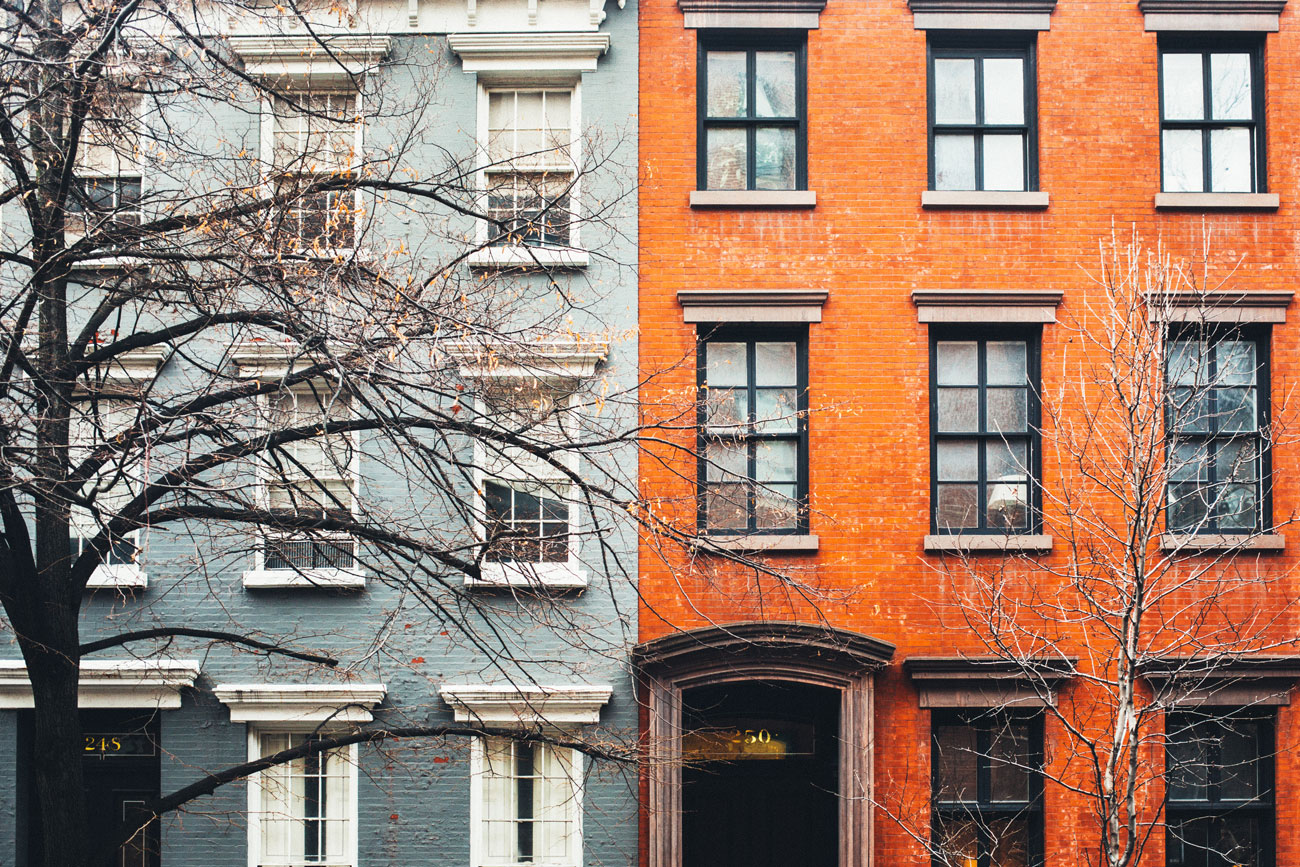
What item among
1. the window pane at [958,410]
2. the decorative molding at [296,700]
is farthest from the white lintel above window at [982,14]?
the decorative molding at [296,700]

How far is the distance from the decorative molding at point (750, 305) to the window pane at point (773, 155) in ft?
4.26

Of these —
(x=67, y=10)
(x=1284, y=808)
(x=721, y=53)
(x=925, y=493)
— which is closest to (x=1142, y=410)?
(x=925, y=493)

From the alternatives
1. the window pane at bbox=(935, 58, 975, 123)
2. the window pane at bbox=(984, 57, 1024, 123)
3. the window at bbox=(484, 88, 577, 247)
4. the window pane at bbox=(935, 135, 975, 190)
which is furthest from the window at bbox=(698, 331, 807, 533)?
the window pane at bbox=(984, 57, 1024, 123)

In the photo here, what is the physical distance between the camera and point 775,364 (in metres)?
13.1

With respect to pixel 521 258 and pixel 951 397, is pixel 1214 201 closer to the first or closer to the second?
pixel 951 397

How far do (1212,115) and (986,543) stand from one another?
527 cm

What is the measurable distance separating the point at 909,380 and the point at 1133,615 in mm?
3762

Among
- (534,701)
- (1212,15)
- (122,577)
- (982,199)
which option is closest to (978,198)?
(982,199)

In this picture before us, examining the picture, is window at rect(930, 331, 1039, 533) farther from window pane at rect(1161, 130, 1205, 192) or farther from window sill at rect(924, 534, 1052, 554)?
window pane at rect(1161, 130, 1205, 192)

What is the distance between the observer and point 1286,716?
492 inches

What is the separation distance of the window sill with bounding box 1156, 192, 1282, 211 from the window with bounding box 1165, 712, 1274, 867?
5.20m

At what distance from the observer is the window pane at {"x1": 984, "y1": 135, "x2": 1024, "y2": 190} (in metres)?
13.2

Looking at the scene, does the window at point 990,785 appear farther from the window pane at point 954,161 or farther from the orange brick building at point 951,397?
the window pane at point 954,161

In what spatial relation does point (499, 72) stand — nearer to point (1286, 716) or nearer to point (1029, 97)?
point (1029, 97)
